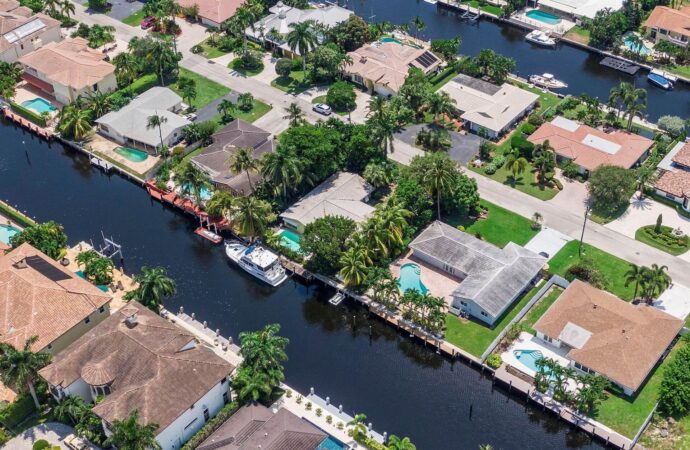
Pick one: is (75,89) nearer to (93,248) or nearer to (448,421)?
(93,248)

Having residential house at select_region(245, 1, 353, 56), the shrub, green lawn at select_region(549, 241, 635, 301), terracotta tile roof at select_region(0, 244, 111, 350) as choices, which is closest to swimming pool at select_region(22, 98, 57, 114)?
residential house at select_region(245, 1, 353, 56)

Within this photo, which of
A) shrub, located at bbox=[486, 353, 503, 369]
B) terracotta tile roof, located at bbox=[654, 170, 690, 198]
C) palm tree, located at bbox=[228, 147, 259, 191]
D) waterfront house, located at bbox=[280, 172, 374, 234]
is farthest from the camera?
terracotta tile roof, located at bbox=[654, 170, 690, 198]

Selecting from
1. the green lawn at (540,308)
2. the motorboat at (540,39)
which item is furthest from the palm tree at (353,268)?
the motorboat at (540,39)

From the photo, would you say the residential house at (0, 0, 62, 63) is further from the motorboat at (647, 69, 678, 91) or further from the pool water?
the motorboat at (647, 69, 678, 91)

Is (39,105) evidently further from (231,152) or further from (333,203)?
(333,203)

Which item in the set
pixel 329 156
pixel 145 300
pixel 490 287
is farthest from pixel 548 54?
pixel 145 300

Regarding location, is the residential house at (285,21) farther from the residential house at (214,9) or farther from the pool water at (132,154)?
the pool water at (132,154)
